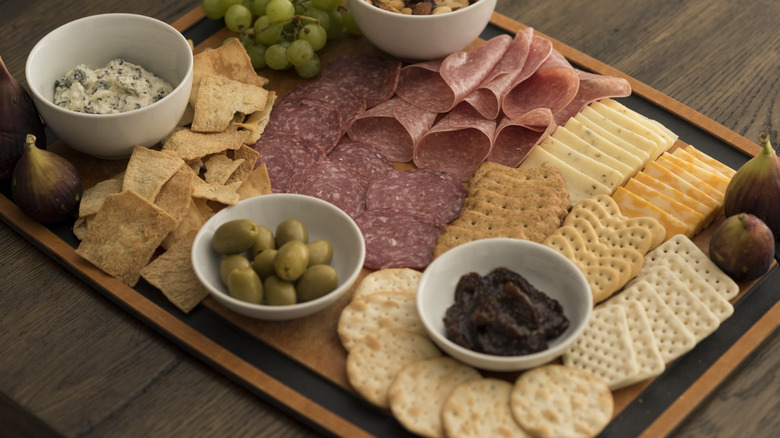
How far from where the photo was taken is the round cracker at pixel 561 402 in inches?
61.4

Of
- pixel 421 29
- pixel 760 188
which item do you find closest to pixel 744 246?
pixel 760 188

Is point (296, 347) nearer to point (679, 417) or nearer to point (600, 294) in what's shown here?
point (600, 294)

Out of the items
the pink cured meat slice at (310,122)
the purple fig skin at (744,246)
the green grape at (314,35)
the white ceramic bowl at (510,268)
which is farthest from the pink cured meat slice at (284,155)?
the purple fig skin at (744,246)

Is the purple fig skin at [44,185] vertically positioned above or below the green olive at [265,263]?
below

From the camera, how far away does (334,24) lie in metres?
2.52

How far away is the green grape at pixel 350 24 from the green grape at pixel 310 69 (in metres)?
0.19

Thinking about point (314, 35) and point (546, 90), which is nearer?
point (546, 90)

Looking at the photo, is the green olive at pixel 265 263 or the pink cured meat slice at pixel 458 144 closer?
the green olive at pixel 265 263

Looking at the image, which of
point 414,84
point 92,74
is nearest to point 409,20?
point 414,84

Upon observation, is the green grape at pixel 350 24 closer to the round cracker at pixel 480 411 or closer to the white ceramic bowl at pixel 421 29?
the white ceramic bowl at pixel 421 29

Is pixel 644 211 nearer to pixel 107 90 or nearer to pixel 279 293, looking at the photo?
pixel 279 293

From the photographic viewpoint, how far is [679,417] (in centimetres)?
165

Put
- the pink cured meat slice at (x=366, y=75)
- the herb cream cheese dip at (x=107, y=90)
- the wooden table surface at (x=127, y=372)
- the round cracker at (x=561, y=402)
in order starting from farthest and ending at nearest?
the pink cured meat slice at (x=366, y=75)
the herb cream cheese dip at (x=107, y=90)
the wooden table surface at (x=127, y=372)
the round cracker at (x=561, y=402)

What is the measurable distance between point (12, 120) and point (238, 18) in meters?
0.73
